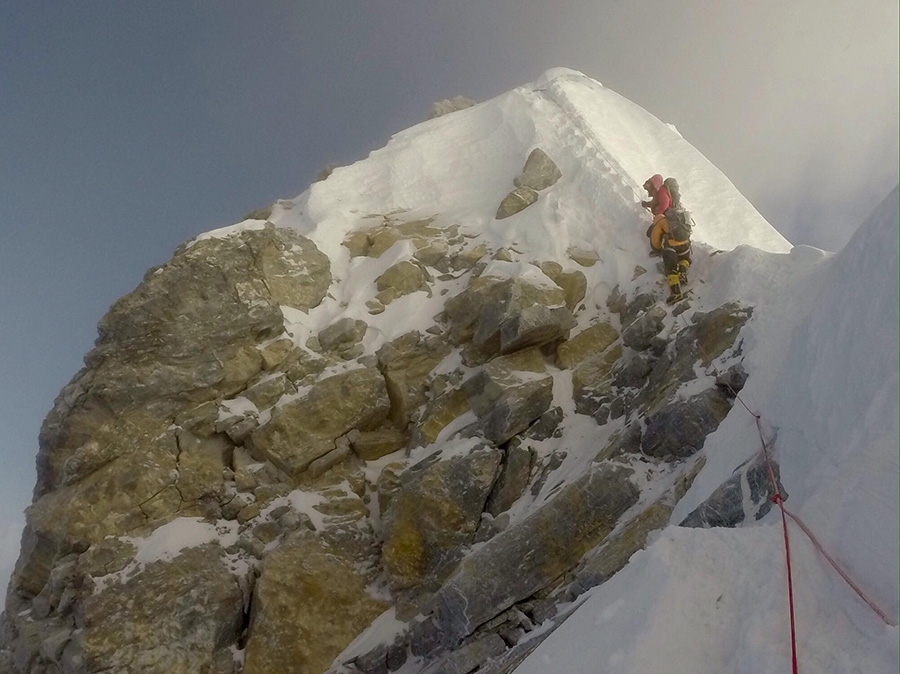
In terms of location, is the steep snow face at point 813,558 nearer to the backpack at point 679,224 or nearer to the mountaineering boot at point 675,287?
the mountaineering boot at point 675,287

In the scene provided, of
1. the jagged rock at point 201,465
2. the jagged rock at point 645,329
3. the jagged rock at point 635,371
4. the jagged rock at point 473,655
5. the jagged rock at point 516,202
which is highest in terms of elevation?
the jagged rock at point 516,202

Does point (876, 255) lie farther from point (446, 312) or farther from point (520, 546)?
point (446, 312)

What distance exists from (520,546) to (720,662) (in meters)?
5.67

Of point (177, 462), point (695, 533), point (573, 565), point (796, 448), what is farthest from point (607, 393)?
point (177, 462)

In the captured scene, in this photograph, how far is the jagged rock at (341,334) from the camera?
15.1 m

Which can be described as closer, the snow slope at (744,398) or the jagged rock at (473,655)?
the snow slope at (744,398)

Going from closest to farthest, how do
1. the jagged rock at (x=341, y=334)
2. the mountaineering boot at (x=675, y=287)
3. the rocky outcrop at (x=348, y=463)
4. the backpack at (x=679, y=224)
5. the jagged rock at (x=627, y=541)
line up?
the jagged rock at (x=627, y=541)
the rocky outcrop at (x=348, y=463)
the mountaineering boot at (x=675, y=287)
the backpack at (x=679, y=224)
the jagged rock at (x=341, y=334)

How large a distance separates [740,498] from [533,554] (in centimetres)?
391

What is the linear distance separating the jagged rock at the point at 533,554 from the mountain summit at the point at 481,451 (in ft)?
0.14

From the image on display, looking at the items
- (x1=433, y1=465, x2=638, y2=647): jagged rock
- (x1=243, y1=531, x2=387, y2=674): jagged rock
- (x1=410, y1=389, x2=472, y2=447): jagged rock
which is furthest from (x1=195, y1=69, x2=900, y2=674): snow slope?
(x1=243, y1=531, x2=387, y2=674): jagged rock

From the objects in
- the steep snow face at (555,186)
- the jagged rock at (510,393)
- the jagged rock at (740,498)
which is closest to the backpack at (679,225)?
the steep snow face at (555,186)

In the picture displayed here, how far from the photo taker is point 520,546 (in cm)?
975

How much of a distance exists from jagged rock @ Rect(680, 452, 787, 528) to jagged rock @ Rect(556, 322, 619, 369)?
6.04m

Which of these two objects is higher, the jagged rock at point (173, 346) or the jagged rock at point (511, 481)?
the jagged rock at point (173, 346)
